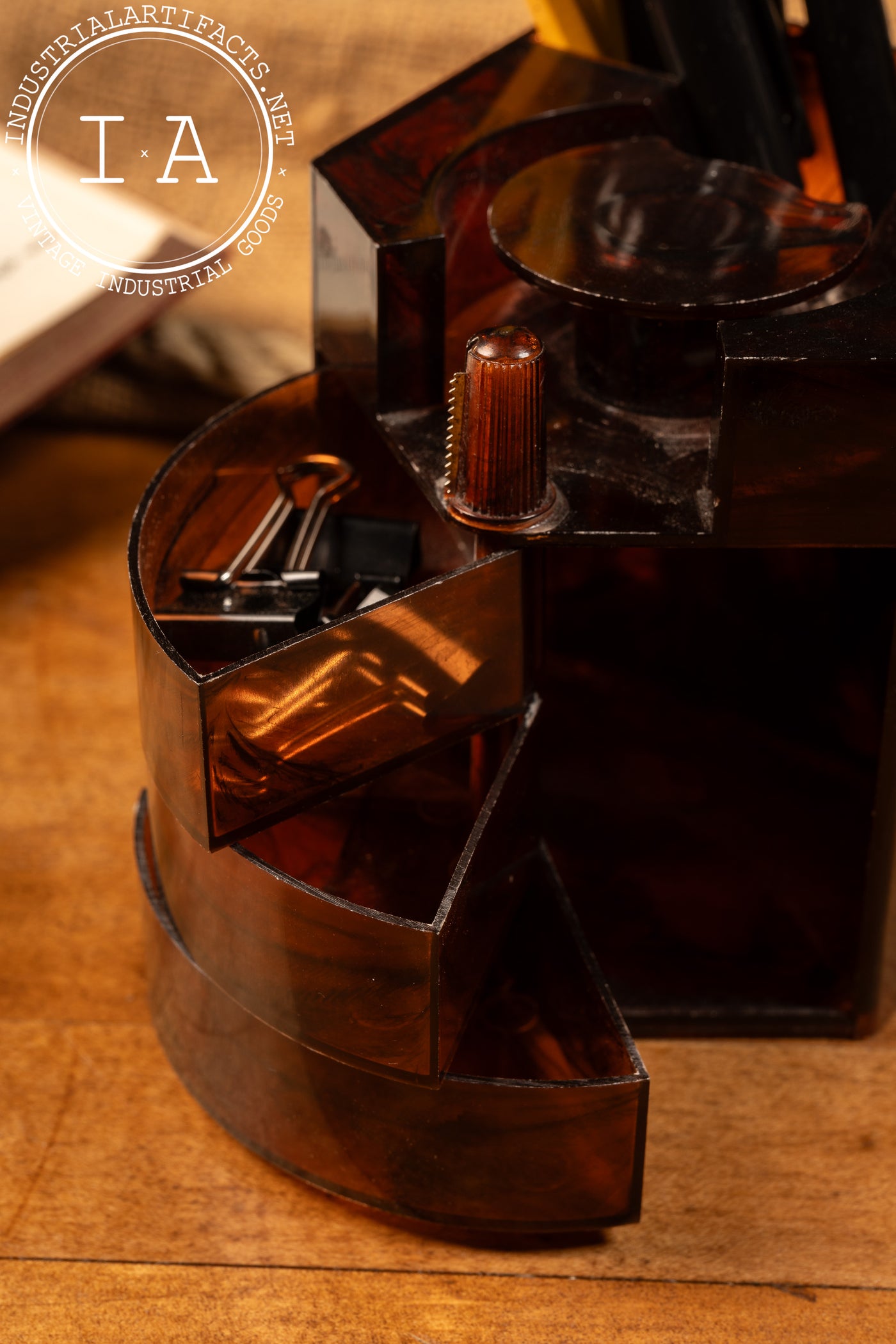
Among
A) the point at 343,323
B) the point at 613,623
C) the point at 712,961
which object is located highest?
the point at 343,323

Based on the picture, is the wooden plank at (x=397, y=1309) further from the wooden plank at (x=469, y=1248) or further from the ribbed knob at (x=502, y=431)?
the ribbed knob at (x=502, y=431)

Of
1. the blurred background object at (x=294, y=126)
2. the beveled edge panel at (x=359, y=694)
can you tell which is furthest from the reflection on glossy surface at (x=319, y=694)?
the blurred background object at (x=294, y=126)

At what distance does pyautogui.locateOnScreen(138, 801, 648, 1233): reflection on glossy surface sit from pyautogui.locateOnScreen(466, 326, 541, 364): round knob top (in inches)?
7.4

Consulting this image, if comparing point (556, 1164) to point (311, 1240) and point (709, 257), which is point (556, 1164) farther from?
point (709, 257)

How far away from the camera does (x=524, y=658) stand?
49cm

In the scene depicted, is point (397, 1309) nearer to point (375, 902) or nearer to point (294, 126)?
point (375, 902)

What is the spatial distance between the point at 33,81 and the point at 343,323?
0.43 m

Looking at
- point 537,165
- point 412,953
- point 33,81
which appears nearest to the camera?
point 412,953

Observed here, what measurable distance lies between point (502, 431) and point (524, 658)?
0.25 ft

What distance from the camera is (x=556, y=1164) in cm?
49

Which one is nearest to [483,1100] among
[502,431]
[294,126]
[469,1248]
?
[469,1248]

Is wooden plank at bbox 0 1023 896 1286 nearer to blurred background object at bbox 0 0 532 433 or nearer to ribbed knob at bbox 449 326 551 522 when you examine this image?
ribbed knob at bbox 449 326 551 522

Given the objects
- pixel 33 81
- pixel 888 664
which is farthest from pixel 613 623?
pixel 33 81

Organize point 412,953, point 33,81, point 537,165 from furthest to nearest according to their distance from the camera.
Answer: point 33,81 → point 537,165 → point 412,953
